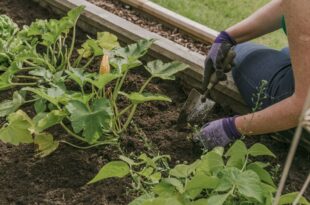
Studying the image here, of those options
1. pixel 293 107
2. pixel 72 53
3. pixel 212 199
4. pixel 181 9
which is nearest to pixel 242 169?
pixel 212 199

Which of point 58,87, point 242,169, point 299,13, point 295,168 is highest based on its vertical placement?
point 299,13

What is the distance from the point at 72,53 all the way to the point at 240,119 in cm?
104

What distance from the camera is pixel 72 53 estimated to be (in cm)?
290

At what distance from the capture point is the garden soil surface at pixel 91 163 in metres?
2.11

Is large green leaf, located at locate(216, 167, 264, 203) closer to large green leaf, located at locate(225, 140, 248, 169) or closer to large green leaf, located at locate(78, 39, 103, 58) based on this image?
large green leaf, located at locate(225, 140, 248, 169)

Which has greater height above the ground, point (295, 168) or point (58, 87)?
point (58, 87)

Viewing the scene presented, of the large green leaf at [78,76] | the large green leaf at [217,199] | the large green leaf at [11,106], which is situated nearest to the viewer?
the large green leaf at [217,199]

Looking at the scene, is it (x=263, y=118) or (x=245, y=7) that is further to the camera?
(x=245, y=7)

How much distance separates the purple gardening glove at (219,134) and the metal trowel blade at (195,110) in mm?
169

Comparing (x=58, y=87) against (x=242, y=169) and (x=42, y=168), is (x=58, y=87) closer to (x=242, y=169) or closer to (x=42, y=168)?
(x=42, y=168)

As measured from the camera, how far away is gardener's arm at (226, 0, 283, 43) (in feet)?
8.27

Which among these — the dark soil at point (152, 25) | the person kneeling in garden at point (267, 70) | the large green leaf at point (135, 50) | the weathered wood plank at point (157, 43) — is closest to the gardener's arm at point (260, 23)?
the person kneeling in garden at point (267, 70)

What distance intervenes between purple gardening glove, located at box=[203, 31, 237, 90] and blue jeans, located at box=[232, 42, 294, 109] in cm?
6

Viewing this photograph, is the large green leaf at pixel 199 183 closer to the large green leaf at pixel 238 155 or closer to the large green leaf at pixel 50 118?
the large green leaf at pixel 238 155
